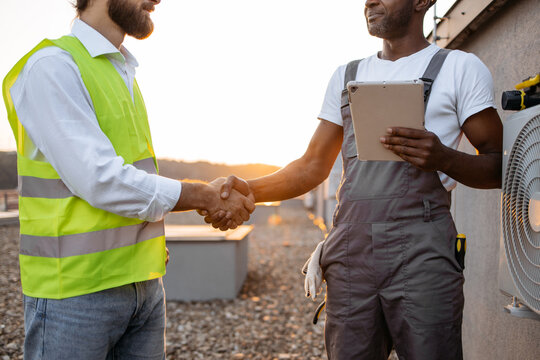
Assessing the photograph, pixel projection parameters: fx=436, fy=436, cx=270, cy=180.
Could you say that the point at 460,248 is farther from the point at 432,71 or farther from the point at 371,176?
the point at 432,71

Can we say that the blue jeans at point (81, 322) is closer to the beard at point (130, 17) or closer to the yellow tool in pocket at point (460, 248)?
the beard at point (130, 17)

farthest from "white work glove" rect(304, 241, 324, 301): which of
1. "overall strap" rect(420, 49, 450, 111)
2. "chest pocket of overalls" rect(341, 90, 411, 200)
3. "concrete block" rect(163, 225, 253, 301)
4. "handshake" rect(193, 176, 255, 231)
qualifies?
"concrete block" rect(163, 225, 253, 301)

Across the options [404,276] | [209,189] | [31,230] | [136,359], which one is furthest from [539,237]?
[31,230]

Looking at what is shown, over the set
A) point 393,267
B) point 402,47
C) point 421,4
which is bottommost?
point 393,267

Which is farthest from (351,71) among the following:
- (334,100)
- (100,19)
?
(100,19)

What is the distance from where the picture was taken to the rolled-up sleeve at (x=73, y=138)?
146cm

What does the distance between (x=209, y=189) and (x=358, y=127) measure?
2.66ft

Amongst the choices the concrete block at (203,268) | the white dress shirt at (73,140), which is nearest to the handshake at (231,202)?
the white dress shirt at (73,140)

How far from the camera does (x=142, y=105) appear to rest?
Result: 1939mm

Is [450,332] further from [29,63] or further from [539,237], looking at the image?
[29,63]

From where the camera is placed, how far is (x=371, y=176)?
1932 mm

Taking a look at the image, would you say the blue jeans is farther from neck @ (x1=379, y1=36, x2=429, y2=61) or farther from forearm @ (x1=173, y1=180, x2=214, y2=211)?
neck @ (x1=379, y1=36, x2=429, y2=61)

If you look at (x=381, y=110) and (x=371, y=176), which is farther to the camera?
(x=371, y=176)

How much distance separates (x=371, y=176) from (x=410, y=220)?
0.25 m
